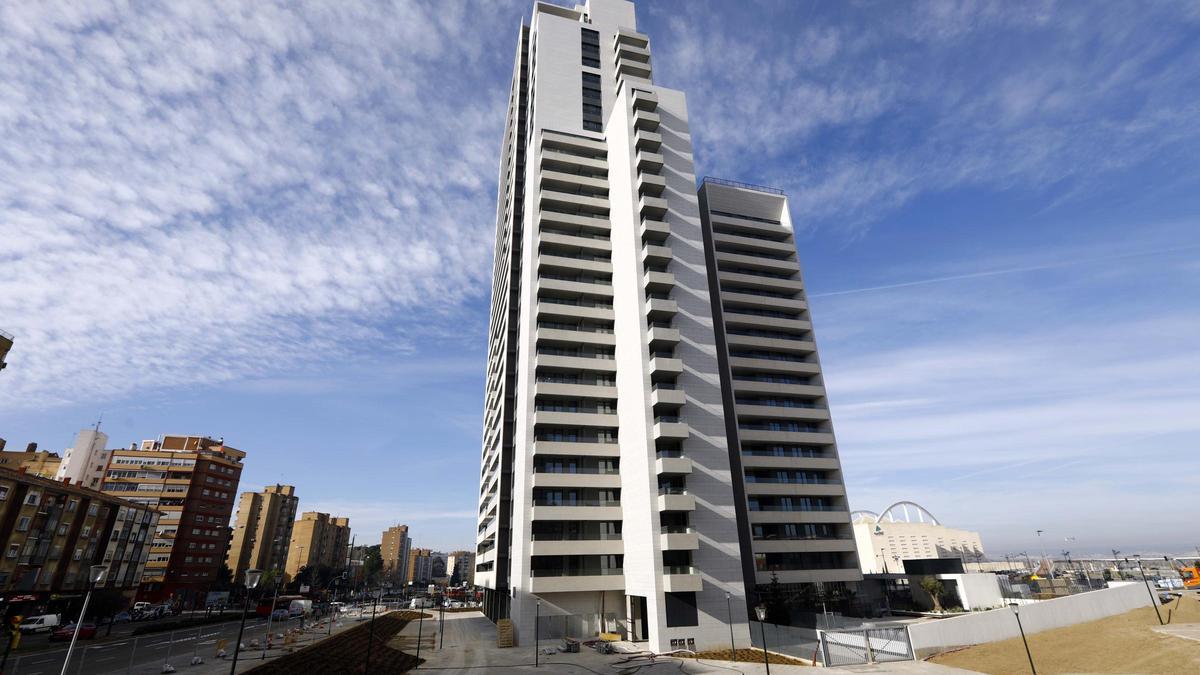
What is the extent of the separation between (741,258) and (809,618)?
4633cm

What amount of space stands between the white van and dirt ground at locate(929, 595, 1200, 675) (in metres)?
90.0

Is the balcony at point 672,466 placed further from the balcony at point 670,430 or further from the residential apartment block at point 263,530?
the residential apartment block at point 263,530

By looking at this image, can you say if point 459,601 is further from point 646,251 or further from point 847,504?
point 646,251

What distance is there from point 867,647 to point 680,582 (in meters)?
14.5

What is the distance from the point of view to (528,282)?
63.9 metres

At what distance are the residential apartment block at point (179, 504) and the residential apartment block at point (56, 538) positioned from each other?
13.5 m

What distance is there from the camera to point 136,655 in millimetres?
45531

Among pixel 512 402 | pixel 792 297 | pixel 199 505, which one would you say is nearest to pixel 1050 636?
pixel 792 297

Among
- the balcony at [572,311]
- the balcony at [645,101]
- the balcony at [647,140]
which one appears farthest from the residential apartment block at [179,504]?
the balcony at [645,101]

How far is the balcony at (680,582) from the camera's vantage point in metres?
46.2

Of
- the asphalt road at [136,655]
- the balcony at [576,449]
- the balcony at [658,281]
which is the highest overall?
the balcony at [658,281]

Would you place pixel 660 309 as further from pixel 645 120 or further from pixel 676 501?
pixel 645 120

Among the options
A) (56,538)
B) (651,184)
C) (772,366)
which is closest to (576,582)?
(772,366)

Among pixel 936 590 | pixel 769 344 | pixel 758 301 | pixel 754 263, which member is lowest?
pixel 936 590
